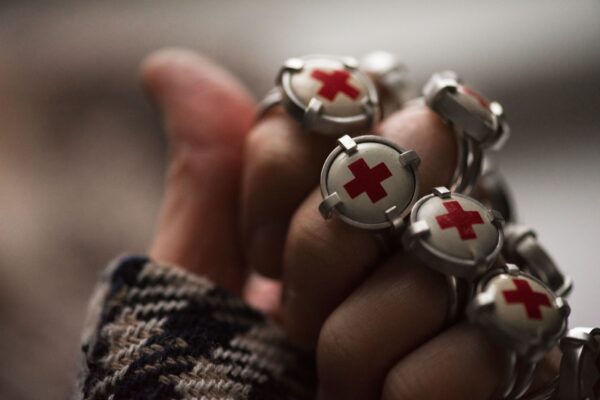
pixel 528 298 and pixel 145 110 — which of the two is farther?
pixel 145 110

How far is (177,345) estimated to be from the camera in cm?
45

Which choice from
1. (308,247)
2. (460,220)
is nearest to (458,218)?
(460,220)

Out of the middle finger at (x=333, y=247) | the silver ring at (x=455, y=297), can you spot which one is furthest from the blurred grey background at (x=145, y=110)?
the silver ring at (x=455, y=297)

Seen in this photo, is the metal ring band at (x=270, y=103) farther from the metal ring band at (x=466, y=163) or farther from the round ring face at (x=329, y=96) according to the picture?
the metal ring band at (x=466, y=163)

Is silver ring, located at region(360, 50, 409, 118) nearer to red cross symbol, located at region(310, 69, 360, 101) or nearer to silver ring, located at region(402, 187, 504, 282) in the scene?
red cross symbol, located at region(310, 69, 360, 101)

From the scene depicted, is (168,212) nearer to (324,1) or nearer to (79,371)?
(79,371)

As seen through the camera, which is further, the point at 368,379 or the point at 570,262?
the point at 570,262

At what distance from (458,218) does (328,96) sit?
0.46 ft

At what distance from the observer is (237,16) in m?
1.28

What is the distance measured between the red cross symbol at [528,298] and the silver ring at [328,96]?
162 mm

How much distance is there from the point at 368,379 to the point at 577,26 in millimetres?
917

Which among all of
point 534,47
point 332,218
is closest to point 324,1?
point 534,47

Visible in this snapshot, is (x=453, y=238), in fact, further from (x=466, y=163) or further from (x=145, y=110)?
(x=145, y=110)

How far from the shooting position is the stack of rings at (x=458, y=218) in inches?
15.3
